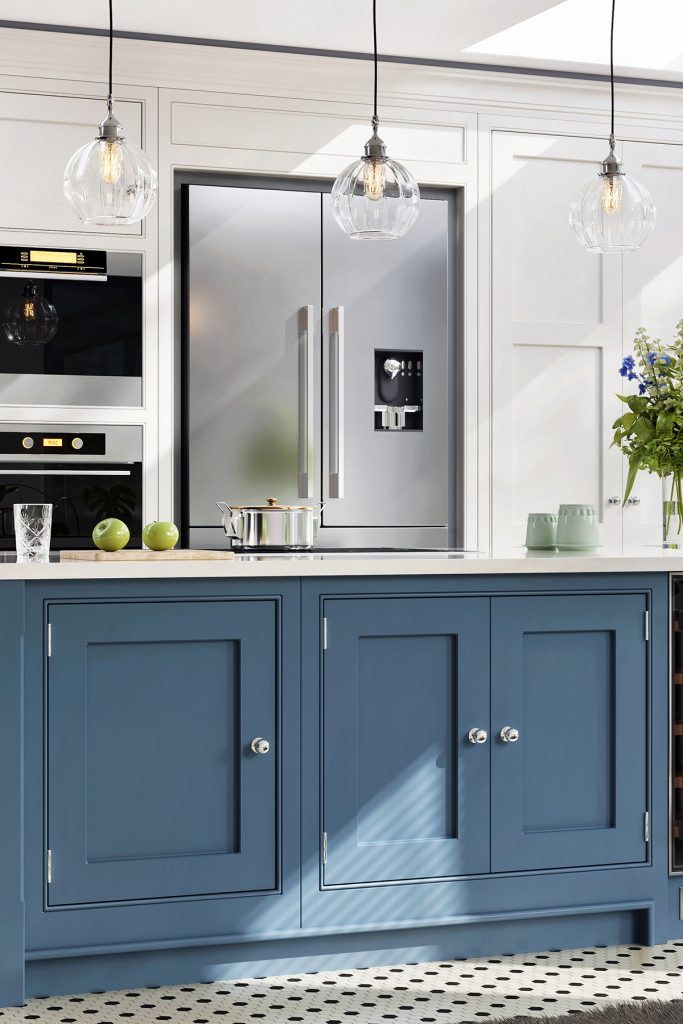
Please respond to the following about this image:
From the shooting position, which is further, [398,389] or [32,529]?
[398,389]

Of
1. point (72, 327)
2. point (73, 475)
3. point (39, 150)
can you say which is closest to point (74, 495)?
point (73, 475)

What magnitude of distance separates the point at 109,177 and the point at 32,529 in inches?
29.1

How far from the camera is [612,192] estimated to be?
8.97ft

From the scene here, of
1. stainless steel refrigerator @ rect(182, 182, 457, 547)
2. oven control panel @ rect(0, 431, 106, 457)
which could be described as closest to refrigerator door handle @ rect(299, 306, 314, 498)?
stainless steel refrigerator @ rect(182, 182, 457, 547)

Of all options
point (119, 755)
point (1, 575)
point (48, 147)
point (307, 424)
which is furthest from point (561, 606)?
point (48, 147)

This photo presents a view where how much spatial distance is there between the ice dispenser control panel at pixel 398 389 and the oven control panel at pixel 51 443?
3.09 ft

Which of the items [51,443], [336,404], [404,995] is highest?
[336,404]

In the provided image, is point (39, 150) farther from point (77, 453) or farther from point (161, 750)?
point (161, 750)

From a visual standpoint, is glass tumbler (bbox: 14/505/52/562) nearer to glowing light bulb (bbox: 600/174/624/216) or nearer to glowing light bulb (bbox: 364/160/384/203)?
glowing light bulb (bbox: 364/160/384/203)

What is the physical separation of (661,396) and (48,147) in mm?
2090

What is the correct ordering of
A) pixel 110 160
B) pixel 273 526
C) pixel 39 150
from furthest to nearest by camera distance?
pixel 39 150, pixel 273 526, pixel 110 160

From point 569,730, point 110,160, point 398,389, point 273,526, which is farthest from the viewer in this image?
point 398,389

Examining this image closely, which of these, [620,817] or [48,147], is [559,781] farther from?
[48,147]

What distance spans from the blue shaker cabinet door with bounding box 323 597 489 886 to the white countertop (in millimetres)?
80
